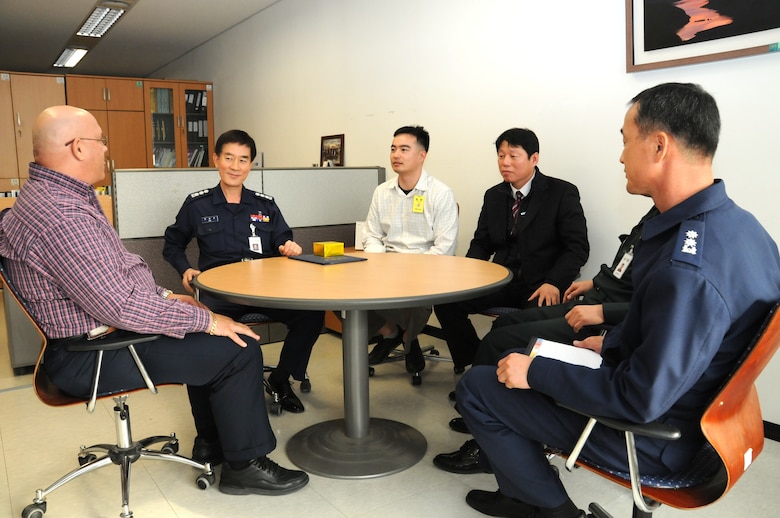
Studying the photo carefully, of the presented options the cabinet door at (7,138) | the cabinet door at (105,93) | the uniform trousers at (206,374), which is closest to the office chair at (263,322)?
the uniform trousers at (206,374)

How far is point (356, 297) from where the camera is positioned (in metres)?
1.98

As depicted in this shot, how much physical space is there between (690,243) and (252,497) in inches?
66.8

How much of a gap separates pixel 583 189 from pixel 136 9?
5135 millimetres

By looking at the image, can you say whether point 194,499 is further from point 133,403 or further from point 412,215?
point 412,215

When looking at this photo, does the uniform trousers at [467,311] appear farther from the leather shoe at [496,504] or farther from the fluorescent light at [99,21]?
the fluorescent light at [99,21]

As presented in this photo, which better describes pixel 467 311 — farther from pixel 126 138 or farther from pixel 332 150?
pixel 126 138

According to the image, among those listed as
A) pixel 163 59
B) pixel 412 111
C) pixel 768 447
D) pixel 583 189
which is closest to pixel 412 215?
pixel 583 189

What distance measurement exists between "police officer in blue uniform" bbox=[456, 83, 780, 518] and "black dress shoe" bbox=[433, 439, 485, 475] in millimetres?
732

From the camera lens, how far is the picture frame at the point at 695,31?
2.52 m

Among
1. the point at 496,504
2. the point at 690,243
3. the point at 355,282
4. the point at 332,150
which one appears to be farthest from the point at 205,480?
the point at 332,150

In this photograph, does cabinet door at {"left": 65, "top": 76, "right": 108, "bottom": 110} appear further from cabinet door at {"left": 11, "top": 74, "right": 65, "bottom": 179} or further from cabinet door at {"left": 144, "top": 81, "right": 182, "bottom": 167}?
cabinet door at {"left": 144, "top": 81, "right": 182, "bottom": 167}

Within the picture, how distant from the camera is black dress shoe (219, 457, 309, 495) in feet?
7.34

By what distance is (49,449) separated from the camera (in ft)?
8.72

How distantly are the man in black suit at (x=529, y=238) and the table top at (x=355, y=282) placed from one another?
0.42 meters
